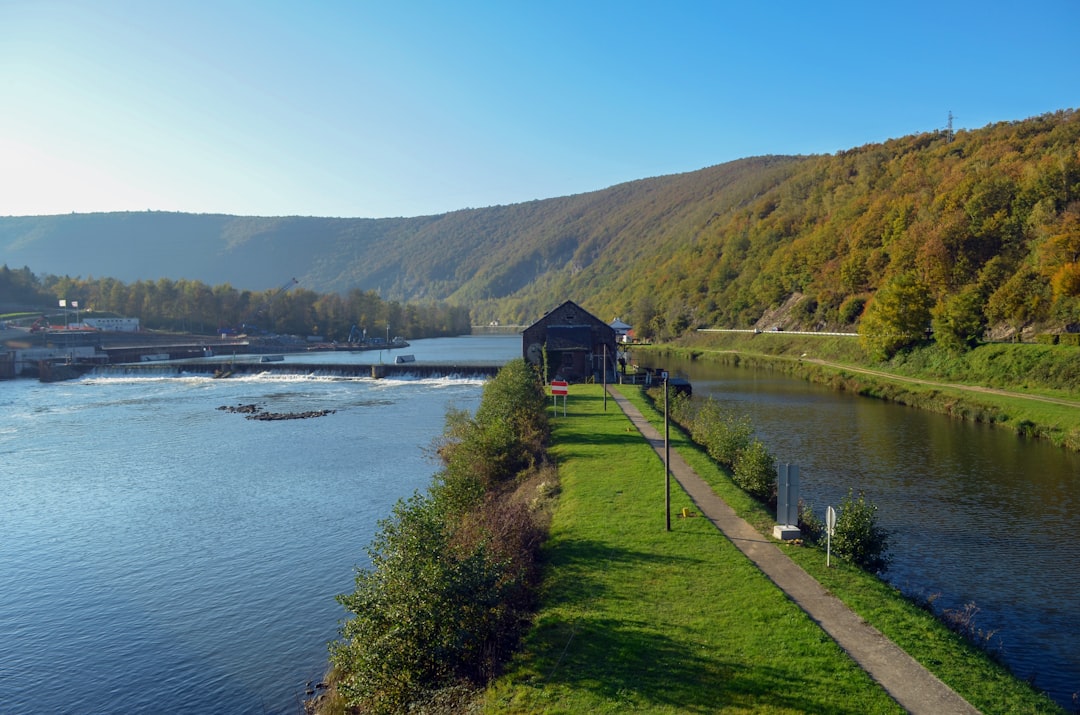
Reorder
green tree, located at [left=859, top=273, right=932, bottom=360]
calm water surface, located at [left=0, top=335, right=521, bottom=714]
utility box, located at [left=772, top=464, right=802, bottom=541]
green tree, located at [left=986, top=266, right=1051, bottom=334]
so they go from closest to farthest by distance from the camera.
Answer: calm water surface, located at [left=0, top=335, right=521, bottom=714]
utility box, located at [left=772, top=464, right=802, bottom=541]
green tree, located at [left=986, top=266, right=1051, bottom=334]
green tree, located at [left=859, top=273, right=932, bottom=360]

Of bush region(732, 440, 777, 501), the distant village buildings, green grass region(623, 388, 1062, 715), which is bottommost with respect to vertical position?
green grass region(623, 388, 1062, 715)

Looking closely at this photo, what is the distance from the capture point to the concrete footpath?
32.4 feet

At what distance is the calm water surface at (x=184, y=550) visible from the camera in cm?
1491

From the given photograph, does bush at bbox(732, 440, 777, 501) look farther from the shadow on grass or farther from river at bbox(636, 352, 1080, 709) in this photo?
the shadow on grass

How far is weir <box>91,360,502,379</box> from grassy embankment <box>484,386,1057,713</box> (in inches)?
2310

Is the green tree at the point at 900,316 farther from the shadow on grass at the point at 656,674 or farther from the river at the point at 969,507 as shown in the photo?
the shadow on grass at the point at 656,674

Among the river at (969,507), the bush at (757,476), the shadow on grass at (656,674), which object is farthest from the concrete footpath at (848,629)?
the river at (969,507)

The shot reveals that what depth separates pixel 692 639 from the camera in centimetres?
1185

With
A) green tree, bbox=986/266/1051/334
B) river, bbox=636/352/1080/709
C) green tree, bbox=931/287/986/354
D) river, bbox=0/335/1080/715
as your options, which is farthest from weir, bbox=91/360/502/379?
green tree, bbox=986/266/1051/334

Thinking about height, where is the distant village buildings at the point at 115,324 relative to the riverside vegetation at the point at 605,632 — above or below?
above

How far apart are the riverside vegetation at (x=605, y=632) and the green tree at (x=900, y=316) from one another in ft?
170

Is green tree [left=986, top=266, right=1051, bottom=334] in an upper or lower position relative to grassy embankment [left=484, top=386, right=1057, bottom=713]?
upper

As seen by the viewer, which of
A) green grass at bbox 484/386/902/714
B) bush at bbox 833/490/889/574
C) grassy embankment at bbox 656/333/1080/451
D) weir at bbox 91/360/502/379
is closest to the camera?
green grass at bbox 484/386/902/714

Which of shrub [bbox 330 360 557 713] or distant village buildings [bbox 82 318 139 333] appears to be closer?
shrub [bbox 330 360 557 713]
